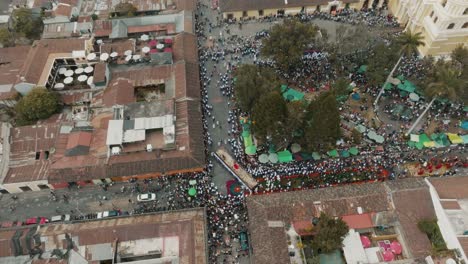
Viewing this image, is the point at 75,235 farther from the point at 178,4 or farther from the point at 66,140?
the point at 178,4

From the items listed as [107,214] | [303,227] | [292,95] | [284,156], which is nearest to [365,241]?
[303,227]

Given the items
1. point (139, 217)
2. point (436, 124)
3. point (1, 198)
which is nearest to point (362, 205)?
point (436, 124)

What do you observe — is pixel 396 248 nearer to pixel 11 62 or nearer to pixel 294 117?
pixel 294 117

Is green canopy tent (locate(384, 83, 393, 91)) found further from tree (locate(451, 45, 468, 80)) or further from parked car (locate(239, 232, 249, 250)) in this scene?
parked car (locate(239, 232, 249, 250))

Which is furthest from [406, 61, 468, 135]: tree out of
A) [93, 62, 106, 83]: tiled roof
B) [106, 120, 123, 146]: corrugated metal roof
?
[93, 62, 106, 83]: tiled roof

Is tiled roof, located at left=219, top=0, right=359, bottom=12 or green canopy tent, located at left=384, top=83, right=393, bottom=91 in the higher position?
tiled roof, located at left=219, top=0, right=359, bottom=12

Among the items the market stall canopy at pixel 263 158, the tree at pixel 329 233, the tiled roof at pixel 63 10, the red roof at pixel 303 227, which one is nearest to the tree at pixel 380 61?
the market stall canopy at pixel 263 158

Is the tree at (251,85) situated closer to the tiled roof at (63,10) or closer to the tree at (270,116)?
the tree at (270,116)
